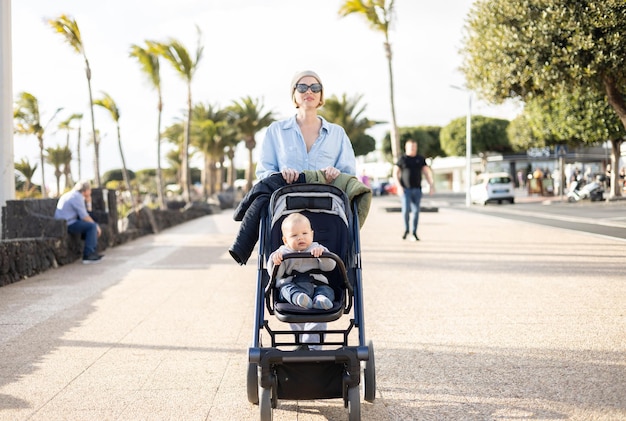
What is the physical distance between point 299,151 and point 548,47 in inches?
593

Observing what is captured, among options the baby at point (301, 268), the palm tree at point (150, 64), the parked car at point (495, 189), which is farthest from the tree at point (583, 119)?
the baby at point (301, 268)

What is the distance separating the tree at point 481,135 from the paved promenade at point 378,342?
62.8m

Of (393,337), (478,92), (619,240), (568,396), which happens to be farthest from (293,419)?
(478,92)

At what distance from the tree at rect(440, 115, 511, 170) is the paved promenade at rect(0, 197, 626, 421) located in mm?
62797

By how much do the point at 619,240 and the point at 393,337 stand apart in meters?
9.62

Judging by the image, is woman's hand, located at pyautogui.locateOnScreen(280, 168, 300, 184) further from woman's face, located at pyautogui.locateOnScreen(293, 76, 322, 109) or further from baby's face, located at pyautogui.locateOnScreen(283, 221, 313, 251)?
woman's face, located at pyautogui.locateOnScreen(293, 76, 322, 109)

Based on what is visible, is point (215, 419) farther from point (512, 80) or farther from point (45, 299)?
point (512, 80)

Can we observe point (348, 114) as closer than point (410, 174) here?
No

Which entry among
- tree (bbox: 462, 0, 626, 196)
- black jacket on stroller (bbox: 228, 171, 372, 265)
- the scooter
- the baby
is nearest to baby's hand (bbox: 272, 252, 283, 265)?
the baby

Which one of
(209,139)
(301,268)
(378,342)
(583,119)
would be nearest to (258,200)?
(301,268)

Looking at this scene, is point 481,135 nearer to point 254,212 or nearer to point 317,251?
point 254,212

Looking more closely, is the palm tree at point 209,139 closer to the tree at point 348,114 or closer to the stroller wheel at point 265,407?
the tree at point 348,114

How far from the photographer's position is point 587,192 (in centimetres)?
3575

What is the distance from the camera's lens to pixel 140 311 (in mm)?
7652
